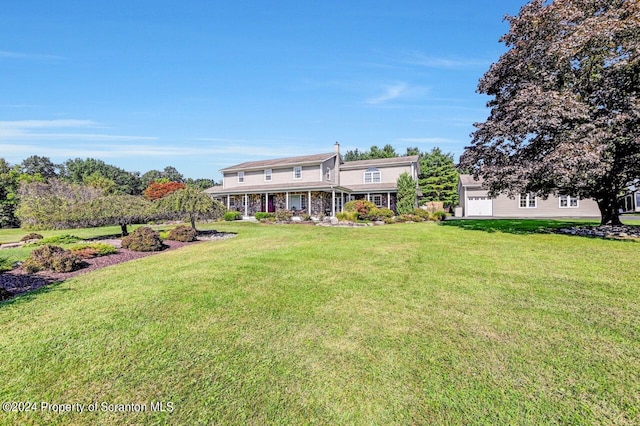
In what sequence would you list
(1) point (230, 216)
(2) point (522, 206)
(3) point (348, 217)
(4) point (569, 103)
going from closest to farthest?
(4) point (569, 103) → (3) point (348, 217) → (1) point (230, 216) → (2) point (522, 206)

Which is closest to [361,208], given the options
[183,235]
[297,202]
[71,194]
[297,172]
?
[297,202]

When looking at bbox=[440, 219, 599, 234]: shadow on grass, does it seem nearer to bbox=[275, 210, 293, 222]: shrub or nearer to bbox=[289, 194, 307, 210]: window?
bbox=[275, 210, 293, 222]: shrub

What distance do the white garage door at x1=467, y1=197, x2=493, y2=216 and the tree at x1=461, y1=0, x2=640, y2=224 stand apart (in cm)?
1597

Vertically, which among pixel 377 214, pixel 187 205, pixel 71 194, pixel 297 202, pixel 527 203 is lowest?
pixel 377 214

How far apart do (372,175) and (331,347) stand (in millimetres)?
27351

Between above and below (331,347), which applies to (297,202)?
above

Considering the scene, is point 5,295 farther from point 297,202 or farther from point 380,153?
point 380,153

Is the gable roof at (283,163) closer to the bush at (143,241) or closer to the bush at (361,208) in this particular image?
the bush at (361,208)

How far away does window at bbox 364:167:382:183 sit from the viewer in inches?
1175

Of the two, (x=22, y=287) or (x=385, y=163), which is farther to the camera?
(x=385, y=163)

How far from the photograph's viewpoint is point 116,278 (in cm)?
699

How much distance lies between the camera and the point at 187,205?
14.8 metres

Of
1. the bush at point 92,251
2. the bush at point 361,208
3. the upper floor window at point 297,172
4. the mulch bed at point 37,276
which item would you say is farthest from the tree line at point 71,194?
the bush at point 361,208

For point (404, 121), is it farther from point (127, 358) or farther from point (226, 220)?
point (127, 358)
